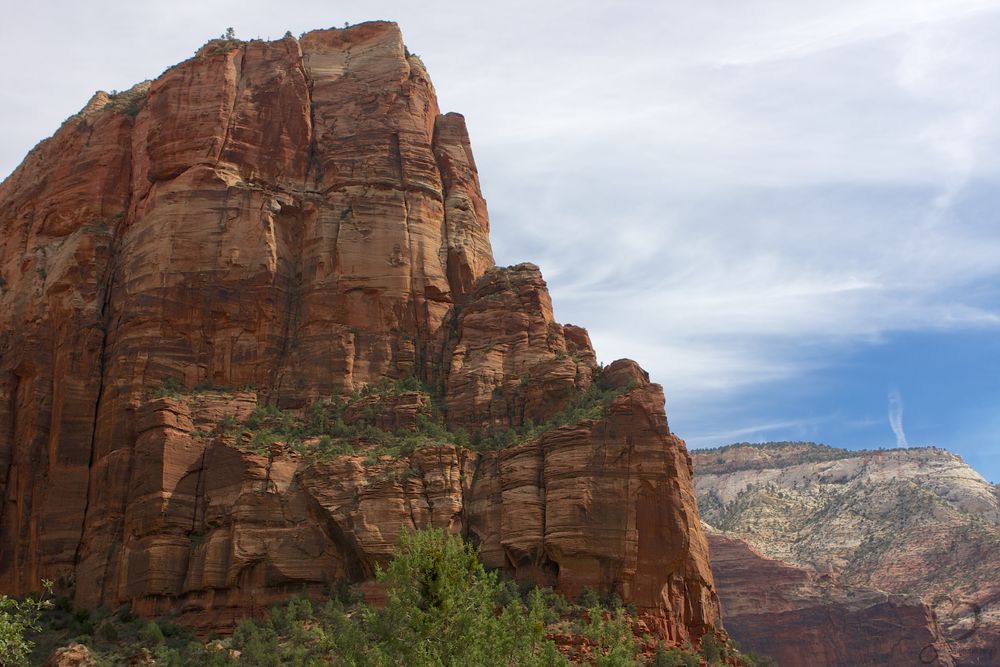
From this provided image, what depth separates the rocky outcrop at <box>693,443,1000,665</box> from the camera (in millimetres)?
138875

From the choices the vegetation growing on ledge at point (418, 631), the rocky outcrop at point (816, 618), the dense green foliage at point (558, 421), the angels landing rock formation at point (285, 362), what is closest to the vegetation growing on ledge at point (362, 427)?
the dense green foliage at point (558, 421)

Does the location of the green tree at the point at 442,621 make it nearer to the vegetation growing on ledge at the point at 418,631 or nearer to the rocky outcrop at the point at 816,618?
the vegetation growing on ledge at the point at 418,631

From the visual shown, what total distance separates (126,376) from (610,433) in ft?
94.9

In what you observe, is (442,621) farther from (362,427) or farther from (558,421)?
(362,427)

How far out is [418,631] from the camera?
43844 millimetres

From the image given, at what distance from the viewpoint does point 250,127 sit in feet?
277

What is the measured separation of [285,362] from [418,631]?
120ft

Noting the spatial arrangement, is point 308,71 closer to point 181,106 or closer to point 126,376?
point 181,106

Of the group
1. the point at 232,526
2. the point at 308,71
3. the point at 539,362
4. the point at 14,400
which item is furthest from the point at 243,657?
the point at 308,71

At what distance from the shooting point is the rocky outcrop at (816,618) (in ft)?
429

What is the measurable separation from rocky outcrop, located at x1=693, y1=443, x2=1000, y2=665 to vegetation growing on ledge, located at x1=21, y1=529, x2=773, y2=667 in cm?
7696

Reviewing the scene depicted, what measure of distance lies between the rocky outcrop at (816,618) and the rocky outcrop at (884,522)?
2.27 m

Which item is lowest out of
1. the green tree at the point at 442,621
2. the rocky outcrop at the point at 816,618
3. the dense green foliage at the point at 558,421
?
the green tree at the point at 442,621

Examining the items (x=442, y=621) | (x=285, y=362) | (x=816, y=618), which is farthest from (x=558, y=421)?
(x=816, y=618)
